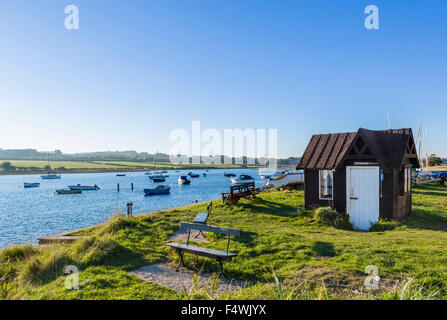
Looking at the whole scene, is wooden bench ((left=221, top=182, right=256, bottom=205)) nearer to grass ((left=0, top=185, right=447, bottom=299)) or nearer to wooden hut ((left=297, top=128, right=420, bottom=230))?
Answer: wooden hut ((left=297, top=128, right=420, bottom=230))

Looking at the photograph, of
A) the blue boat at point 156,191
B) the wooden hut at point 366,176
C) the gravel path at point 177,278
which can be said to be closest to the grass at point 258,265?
the gravel path at point 177,278

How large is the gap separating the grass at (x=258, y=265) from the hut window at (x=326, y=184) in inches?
140

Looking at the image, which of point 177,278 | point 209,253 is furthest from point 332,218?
point 177,278

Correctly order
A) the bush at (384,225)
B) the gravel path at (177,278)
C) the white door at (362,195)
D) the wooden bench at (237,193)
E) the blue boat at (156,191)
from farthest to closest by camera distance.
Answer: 1. the blue boat at (156,191)
2. the wooden bench at (237,193)
3. the white door at (362,195)
4. the bush at (384,225)
5. the gravel path at (177,278)

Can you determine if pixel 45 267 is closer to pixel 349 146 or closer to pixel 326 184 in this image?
pixel 349 146

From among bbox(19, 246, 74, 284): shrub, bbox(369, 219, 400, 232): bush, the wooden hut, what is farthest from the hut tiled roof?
bbox(19, 246, 74, 284): shrub

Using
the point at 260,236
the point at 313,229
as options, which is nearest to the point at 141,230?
the point at 260,236

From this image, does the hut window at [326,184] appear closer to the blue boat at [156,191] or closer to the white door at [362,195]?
the white door at [362,195]

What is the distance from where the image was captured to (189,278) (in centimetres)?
698

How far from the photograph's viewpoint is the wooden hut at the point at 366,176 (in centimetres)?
1384

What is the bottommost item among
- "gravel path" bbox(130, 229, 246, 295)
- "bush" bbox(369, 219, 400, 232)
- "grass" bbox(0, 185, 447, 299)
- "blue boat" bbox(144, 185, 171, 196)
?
"blue boat" bbox(144, 185, 171, 196)

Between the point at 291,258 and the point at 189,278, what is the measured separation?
9.42 ft

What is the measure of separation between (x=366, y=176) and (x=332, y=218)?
2.60m

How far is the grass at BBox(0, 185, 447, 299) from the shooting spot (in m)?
5.58
